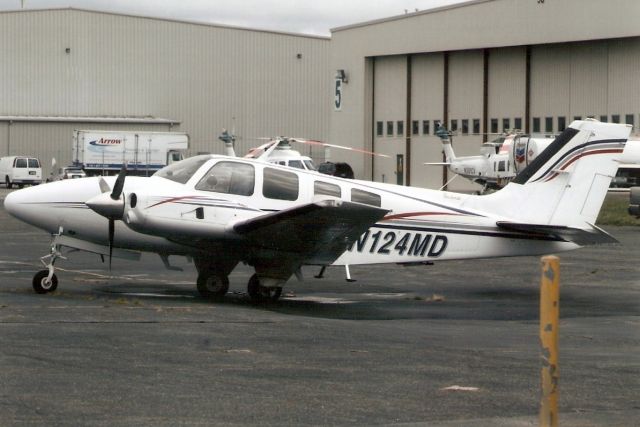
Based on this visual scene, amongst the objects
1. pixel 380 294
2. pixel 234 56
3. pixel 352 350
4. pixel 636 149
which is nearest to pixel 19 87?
pixel 234 56

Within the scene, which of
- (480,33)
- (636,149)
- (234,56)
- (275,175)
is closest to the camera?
(275,175)

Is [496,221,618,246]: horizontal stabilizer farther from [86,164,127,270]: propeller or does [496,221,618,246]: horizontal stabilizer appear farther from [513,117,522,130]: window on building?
[513,117,522,130]: window on building

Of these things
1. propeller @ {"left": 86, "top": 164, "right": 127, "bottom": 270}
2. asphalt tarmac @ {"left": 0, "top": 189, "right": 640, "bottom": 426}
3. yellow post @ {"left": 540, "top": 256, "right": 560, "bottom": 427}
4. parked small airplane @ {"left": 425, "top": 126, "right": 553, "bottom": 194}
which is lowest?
asphalt tarmac @ {"left": 0, "top": 189, "right": 640, "bottom": 426}

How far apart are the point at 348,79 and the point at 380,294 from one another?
55.2 metres

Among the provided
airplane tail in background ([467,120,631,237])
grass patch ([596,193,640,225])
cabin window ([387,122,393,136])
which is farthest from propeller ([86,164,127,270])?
cabin window ([387,122,393,136])

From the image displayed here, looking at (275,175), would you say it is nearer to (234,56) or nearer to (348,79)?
(348,79)

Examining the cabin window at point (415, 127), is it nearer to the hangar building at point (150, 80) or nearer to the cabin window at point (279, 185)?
the hangar building at point (150, 80)

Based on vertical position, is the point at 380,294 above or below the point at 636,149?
Answer: below

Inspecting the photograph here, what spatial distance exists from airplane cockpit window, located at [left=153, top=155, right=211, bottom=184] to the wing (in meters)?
1.02

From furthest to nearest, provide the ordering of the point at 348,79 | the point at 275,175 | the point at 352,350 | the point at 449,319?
the point at 348,79 → the point at 275,175 → the point at 449,319 → the point at 352,350

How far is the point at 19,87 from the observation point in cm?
7444

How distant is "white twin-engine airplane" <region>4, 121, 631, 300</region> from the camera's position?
15.3m

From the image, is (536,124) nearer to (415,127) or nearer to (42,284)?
(415,127)

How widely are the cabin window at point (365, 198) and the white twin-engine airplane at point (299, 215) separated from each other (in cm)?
1
